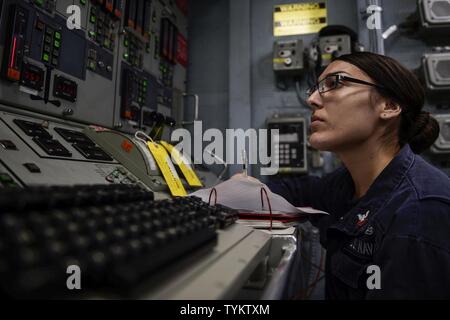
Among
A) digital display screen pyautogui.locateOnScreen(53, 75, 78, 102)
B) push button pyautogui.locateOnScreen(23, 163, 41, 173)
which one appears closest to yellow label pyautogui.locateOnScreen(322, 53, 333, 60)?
digital display screen pyautogui.locateOnScreen(53, 75, 78, 102)

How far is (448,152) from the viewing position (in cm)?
227

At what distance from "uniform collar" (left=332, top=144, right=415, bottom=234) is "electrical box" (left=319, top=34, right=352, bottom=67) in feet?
5.87

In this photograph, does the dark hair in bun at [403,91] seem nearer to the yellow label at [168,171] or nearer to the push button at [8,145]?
the yellow label at [168,171]

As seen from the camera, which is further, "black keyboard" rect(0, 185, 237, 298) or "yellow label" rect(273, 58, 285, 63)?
→ "yellow label" rect(273, 58, 285, 63)

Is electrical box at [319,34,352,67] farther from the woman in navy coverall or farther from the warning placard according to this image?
the woman in navy coverall

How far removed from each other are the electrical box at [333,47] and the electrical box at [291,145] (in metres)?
0.54

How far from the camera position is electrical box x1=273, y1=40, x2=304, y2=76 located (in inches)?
103

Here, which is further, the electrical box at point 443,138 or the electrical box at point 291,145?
the electrical box at point 291,145

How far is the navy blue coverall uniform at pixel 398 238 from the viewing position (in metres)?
0.64

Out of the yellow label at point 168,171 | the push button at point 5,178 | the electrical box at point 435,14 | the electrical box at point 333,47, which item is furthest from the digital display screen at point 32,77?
the electrical box at point 435,14

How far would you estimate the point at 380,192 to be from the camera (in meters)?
0.89

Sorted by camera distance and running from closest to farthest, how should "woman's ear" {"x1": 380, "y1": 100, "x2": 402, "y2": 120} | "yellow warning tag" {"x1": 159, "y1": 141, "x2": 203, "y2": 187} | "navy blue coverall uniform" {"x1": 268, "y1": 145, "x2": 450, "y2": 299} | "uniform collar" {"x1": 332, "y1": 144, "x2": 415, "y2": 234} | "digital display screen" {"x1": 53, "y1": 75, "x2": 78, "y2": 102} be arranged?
"navy blue coverall uniform" {"x1": 268, "y1": 145, "x2": 450, "y2": 299}, "uniform collar" {"x1": 332, "y1": 144, "x2": 415, "y2": 234}, "woman's ear" {"x1": 380, "y1": 100, "x2": 402, "y2": 120}, "digital display screen" {"x1": 53, "y1": 75, "x2": 78, "y2": 102}, "yellow warning tag" {"x1": 159, "y1": 141, "x2": 203, "y2": 187}

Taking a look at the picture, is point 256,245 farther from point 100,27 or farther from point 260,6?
point 260,6
